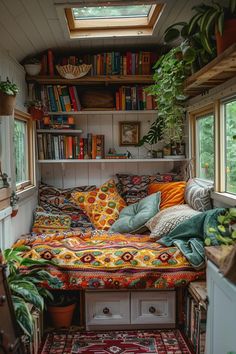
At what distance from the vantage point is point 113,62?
152 inches

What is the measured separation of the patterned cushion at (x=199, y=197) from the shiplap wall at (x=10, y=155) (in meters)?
1.48

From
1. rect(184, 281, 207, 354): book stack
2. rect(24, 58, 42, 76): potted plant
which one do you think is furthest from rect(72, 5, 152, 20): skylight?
rect(184, 281, 207, 354): book stack

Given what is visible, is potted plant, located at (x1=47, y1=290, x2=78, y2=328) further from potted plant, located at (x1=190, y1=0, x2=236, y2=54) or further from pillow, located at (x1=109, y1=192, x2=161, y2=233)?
potted plant, located at (x1=190, y1=0, x2=236, y2=54)

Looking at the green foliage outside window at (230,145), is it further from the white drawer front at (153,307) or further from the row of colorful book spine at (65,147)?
the row of colorful book spine at (65,147)

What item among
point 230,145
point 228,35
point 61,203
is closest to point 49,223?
point 61,203

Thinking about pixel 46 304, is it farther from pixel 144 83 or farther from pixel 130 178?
pixel 144 83

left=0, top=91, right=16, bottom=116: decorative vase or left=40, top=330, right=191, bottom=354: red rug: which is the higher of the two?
left=0, top=91, right=16, bottom=116: decorative vase

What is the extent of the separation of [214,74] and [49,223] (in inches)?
82.6

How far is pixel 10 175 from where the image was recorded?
303 centimetres

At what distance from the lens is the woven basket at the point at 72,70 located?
3769 millimetres

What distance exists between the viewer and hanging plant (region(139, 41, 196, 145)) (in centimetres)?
294

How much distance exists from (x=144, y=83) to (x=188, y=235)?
1.88 meters

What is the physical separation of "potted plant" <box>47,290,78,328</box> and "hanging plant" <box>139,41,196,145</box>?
5.62 feet

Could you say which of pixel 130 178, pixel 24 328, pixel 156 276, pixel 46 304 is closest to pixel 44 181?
pixel 130 178
